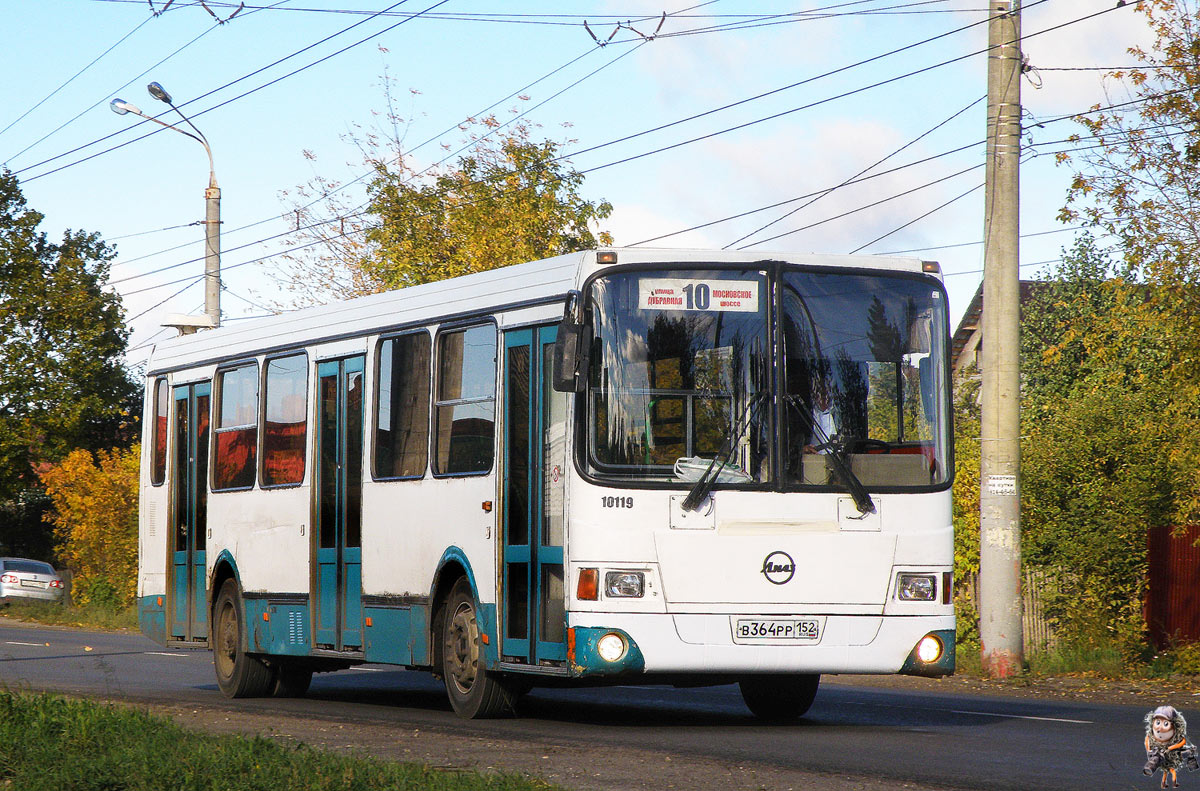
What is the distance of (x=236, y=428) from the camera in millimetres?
16641

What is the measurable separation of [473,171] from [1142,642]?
18294 mm

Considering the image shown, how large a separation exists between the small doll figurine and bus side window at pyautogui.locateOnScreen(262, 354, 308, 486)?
9.04m

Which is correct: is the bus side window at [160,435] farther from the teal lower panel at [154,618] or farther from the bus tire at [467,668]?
the bus tire at [467,668]

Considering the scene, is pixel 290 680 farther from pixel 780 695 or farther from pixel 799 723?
pixel 799 723

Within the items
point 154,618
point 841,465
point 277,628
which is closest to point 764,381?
point 841,465

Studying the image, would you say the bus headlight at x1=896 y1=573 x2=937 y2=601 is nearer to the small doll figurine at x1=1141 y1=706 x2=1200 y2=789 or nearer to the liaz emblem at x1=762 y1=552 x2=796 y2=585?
the liaz emblem at x1=762 y1=552 x2=796 y2=585

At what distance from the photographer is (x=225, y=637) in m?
16.7

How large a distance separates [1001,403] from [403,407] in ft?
24.6

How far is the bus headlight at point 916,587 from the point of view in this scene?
464 inches

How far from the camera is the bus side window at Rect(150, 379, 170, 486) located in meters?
18.2

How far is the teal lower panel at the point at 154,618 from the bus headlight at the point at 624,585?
25.5 ft

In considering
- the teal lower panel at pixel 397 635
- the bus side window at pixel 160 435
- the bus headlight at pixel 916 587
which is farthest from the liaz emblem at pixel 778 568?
the bus side window at pixel 160 435

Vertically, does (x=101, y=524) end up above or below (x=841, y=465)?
below

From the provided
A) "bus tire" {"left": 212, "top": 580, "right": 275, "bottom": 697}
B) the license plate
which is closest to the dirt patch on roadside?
the license plate
